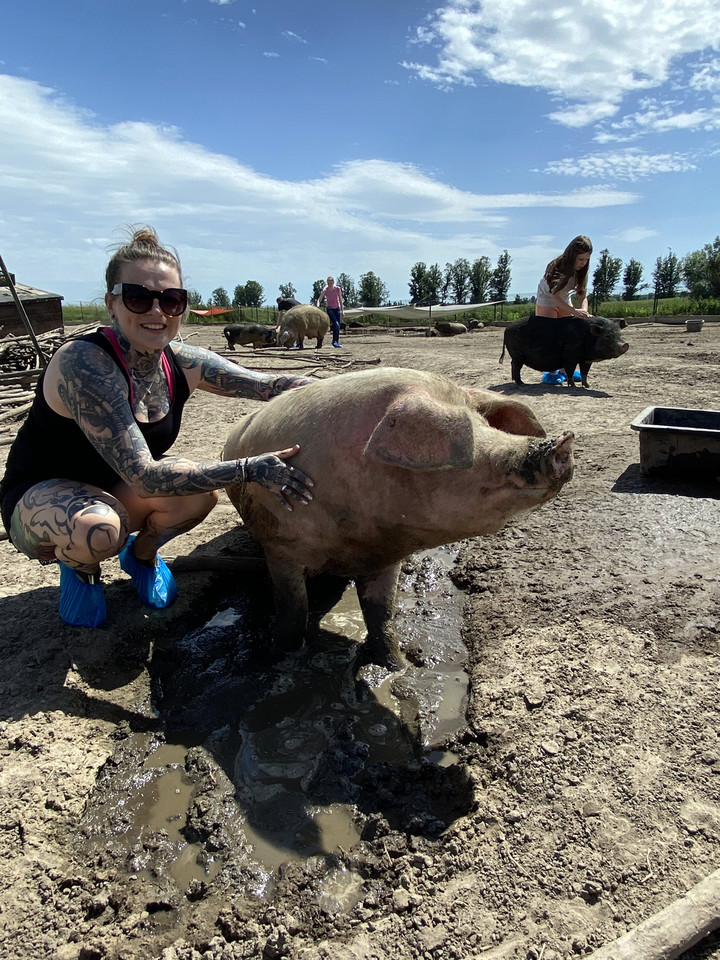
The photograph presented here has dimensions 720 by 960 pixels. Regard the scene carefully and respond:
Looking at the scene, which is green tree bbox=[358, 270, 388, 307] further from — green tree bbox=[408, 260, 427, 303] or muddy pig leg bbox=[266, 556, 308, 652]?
muddy pig leg bbox=[266, 556, 308, 652]

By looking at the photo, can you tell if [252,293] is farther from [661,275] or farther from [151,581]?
[151,581]

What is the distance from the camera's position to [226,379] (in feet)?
10.6

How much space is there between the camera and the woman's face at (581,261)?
24.8 ft

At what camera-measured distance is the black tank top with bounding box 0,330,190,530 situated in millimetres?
2732

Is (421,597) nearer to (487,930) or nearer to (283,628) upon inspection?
(283,628)

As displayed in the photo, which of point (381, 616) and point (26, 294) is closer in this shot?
point (381, 616)

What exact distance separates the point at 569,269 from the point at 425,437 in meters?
6.53

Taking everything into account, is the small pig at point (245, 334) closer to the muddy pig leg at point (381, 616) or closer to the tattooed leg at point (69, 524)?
the tattooed leg at point (69, 524)

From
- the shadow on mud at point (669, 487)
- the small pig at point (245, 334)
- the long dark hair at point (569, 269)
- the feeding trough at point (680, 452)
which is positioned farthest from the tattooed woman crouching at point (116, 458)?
→ the small pig at point (245, 334)

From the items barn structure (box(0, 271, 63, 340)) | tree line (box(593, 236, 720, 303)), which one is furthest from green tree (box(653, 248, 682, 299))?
barn structure (box(0, 271, 63, 340))

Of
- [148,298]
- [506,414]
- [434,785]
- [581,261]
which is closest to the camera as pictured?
[434,785]

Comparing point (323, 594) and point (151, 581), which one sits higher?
point (151, 581)

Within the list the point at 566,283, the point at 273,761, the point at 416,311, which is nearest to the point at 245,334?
the point at 566,283

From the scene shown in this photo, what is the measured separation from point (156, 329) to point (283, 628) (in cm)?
141
